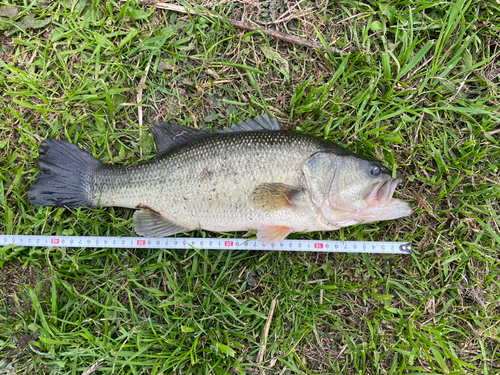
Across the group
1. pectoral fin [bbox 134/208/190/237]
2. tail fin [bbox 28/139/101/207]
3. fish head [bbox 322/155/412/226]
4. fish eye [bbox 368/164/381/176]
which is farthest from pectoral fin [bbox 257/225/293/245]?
tail fin [bbox 28/139/101/207]

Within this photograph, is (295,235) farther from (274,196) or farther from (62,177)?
(62,177)

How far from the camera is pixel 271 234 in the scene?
301cm

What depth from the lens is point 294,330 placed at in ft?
10.4

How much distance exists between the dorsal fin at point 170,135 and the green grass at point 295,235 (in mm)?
260

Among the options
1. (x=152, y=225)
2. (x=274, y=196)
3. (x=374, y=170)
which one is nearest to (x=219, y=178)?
(x=274, y=196)

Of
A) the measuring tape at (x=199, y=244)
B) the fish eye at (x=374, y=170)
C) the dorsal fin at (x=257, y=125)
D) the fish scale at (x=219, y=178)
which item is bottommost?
the measuring tape at (x=199, y=244)

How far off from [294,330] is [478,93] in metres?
3.31

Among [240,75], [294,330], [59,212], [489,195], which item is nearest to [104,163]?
[59,212]

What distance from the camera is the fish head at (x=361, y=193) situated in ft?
9.54

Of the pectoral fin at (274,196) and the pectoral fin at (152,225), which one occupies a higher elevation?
the pectoral fin at (274,196)

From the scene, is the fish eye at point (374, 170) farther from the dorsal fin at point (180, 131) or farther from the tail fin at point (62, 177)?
the tail fin at point (62, 177)

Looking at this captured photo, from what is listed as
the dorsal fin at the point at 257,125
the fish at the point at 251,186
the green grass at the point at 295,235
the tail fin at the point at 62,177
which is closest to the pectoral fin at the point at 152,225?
the fish at the point at 251,186

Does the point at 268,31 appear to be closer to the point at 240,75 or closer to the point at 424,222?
the point at 240,75

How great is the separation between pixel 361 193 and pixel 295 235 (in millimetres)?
855
